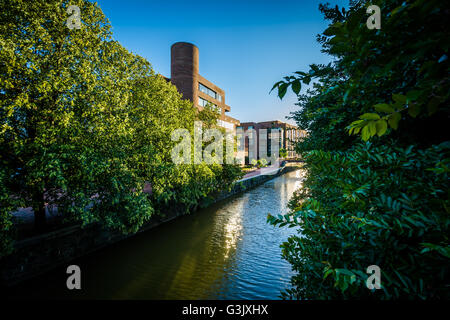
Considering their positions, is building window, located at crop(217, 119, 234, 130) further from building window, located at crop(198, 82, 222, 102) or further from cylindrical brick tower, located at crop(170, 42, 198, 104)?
cylindrical brick tower, located at crop(170, 42, 198, 104)

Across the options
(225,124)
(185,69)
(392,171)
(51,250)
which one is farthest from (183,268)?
(225,124)

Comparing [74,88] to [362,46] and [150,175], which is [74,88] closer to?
[150,175]

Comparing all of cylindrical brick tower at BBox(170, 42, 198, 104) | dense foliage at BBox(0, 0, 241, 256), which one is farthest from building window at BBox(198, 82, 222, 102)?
dense foliage at BBox(0, 0, 241, 256)

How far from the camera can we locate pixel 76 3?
7.97m

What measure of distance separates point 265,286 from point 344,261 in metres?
6.69

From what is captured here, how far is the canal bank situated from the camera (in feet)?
22.7

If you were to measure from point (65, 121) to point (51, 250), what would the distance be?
196 inches

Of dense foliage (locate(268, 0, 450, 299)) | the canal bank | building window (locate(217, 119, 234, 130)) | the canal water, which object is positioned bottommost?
the canal water

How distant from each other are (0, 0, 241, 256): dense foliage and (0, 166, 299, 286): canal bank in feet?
3.33

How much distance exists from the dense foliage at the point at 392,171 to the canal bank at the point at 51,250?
9.15 m

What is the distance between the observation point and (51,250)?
793 cm

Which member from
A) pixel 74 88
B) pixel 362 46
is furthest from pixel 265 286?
pixel 74 88

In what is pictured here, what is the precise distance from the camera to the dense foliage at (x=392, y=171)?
1.10m

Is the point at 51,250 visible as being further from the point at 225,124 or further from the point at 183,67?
the point at 225,124
